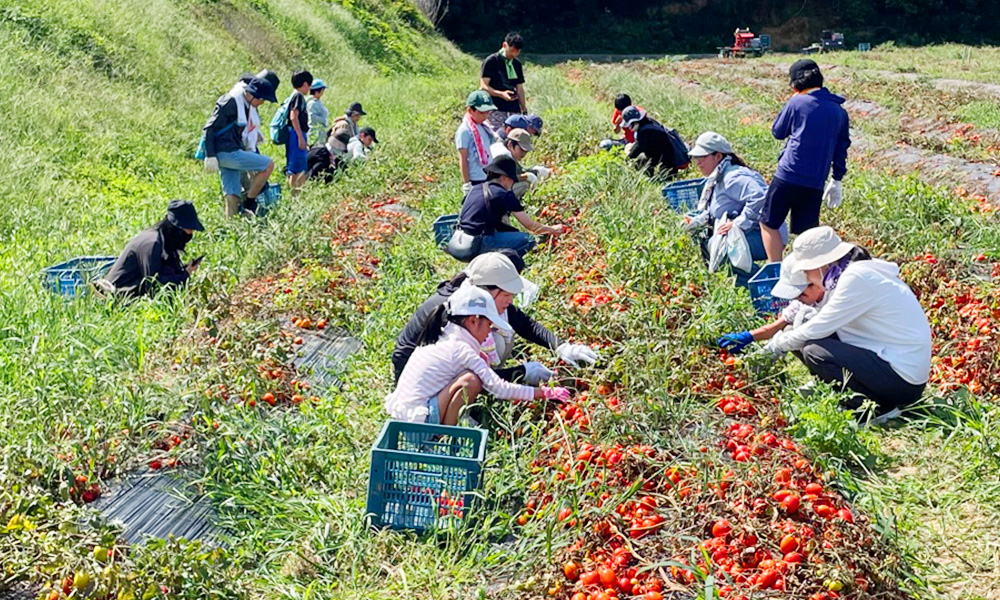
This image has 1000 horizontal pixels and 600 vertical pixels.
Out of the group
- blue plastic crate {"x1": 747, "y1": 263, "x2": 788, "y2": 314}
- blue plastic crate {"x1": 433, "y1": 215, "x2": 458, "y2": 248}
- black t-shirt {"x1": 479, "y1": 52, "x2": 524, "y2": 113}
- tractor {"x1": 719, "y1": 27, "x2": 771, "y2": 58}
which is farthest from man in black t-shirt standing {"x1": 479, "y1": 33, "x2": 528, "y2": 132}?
tractor {"x1": 719, "y1": 27, "x2": 771, "y2": 58}

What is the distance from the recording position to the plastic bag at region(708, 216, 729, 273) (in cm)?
661

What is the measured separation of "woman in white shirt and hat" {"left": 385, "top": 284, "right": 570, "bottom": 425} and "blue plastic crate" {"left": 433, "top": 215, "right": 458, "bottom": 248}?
333 centimetres

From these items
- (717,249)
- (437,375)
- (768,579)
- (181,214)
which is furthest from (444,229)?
(768,579)

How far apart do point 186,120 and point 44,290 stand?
7.62 metres

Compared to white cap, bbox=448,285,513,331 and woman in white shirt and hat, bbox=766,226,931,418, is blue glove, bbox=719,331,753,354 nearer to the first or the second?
woman in white shirt and hat, bbox=766,226,931,418

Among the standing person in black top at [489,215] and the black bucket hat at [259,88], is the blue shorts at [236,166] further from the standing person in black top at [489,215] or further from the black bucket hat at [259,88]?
the standing person in black top at [489,215]

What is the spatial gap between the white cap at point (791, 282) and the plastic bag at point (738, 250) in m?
1.24

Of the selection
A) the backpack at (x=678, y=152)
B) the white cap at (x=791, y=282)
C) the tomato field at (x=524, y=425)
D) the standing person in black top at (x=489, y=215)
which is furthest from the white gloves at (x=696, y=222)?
the backpack at (x=678, y=152)

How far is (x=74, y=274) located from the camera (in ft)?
21.9

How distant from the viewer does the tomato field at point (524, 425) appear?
3.47 meters

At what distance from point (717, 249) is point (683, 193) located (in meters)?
1.82

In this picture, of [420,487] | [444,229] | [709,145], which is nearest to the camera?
[420,487]

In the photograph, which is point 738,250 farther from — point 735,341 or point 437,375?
point 437,375

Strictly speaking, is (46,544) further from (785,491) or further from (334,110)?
(334,110)
